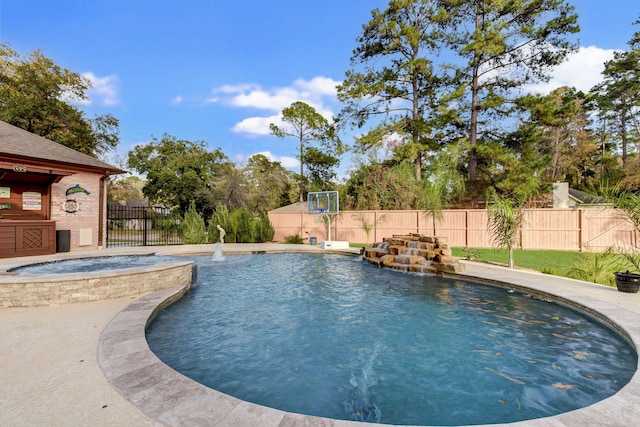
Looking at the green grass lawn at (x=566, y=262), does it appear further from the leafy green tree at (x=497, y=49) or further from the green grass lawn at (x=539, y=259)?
the leafy green tree at (x=497, y=49)

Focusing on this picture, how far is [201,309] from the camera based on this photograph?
5242mm

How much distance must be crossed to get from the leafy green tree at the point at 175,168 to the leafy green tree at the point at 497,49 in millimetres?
21415

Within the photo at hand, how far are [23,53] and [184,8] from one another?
14952 mm

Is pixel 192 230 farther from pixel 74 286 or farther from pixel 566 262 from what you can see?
pixel 566 262

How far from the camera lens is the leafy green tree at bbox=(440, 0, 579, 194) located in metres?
15.1

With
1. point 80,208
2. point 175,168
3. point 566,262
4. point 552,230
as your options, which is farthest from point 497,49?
point 175,168

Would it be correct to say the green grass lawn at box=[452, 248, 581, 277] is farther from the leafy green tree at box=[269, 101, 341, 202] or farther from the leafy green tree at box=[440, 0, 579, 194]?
the leafy green tree at box=[269, 101, 341, 202]

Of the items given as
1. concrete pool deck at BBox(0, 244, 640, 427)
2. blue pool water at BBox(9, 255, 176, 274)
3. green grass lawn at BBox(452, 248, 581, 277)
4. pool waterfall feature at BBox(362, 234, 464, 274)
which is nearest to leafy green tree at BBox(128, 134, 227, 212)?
blue pool water at BBox(9, 255, 176, 274)

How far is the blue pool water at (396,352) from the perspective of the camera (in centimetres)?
268

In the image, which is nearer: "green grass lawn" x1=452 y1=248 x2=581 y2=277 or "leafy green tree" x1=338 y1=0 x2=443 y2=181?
"green grass lawn" x1=452 y1=248 x2=581 y2=277

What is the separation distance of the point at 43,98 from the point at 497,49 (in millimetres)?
24512

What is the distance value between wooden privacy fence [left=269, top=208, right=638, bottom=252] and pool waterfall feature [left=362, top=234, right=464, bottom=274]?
175 inches

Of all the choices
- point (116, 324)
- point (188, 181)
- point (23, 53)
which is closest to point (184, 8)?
point (116, 324)

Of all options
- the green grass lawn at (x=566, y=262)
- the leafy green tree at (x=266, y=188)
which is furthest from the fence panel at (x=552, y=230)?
the leafy green tree at (x=266, y=188)
